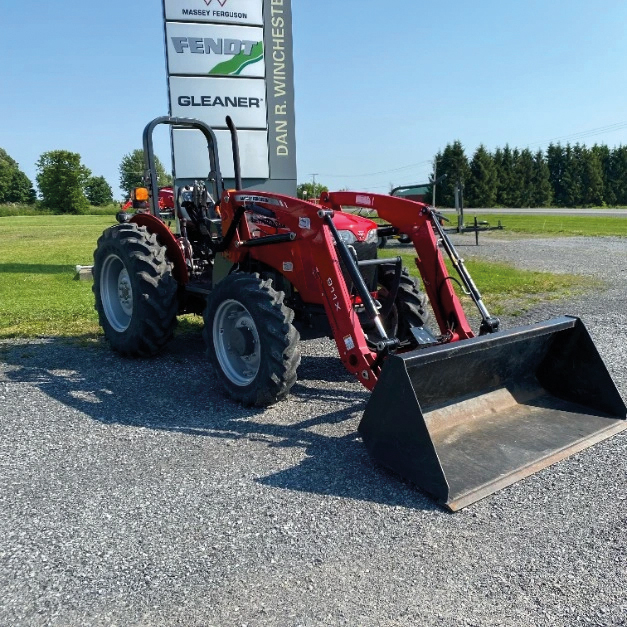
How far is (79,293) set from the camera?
455 inches

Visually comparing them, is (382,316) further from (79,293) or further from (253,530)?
(79,293)

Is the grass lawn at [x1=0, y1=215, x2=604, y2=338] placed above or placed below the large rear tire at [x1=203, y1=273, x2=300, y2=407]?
below

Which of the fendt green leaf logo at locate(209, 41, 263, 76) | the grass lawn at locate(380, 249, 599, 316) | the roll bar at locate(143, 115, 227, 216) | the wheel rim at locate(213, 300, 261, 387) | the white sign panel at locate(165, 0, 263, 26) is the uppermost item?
the white sign panel at locate(165, 0, 263, 26)

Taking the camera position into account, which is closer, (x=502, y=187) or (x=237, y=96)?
(x=237, y=96)

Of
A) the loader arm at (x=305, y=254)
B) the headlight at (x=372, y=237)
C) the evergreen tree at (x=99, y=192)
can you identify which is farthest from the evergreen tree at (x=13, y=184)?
the headlight at (x=372, y=237)

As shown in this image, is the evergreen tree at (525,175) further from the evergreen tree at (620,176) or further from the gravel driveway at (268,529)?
the gravel driveway at (268,529)

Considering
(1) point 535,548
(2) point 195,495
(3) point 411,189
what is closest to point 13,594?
(2) point 195,495

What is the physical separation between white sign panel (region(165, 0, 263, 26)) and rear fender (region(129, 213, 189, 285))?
7257 mm

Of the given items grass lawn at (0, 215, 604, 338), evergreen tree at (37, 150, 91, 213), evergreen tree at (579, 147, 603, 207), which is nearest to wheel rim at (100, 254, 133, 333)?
grass lawn at (0, 215, 604, 338)

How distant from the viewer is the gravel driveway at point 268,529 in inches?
111

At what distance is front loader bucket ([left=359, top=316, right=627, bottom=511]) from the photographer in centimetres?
387

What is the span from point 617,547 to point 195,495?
2.28 metres

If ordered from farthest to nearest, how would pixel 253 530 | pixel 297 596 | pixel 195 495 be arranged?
pixel 195 495, pixel 253 530, pixel 297 596

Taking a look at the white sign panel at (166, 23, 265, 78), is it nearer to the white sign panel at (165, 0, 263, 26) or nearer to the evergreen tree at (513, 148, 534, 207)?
the white sign panel at (165, 0, 263, 26)
